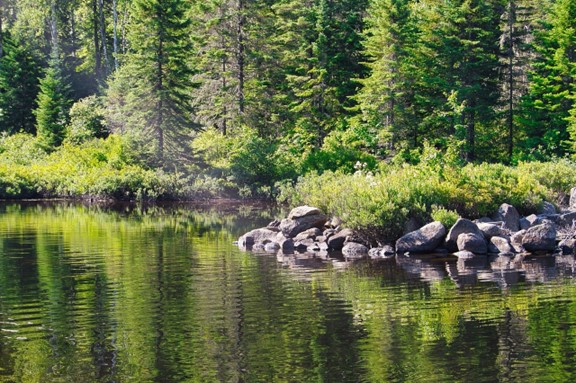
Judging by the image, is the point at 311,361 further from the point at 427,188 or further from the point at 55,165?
the point at 55,165

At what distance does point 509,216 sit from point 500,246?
2699 millimetres

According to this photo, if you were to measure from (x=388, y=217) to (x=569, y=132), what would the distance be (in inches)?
1109

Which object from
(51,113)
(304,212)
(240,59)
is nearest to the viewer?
(304,212)

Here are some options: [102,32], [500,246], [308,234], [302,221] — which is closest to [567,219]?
[500,246]

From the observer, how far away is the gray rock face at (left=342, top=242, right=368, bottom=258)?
2878 centimetres

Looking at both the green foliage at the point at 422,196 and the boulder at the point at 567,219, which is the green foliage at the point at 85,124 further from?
the boulder at the point at 567,219

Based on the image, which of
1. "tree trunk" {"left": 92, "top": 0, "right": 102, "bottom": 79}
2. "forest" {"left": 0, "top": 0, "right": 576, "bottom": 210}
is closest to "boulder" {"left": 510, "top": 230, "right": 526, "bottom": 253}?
"forest" {"left": 0, "top": 0, "right": 576, "bottom": 210}

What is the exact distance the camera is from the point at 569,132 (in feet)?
174

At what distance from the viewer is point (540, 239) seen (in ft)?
91.7

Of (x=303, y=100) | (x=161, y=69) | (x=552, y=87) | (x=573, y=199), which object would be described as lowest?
(x=573, y=199)

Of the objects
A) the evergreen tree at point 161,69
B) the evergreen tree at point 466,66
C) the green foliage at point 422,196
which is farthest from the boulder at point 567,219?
the evergreen tree at point 161,69

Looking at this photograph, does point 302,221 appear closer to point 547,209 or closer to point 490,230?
point 490,230

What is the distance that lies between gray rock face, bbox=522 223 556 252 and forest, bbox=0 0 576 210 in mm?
19009

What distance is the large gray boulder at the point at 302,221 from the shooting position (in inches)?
1240
